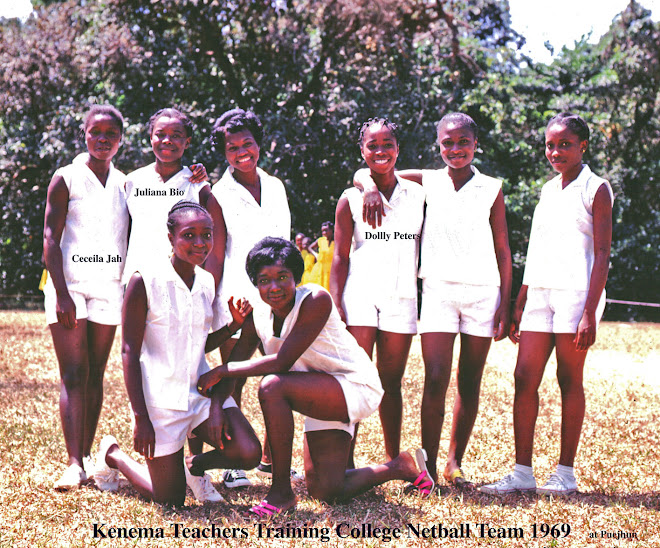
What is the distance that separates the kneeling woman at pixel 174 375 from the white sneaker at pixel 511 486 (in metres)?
1.29

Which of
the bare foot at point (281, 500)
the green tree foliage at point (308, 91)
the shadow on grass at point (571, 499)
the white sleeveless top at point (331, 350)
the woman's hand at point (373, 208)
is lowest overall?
the shadow on grass at point (571, 499)

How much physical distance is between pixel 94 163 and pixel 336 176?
11951mm

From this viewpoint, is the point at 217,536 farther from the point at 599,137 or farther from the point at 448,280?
the point at 599,137

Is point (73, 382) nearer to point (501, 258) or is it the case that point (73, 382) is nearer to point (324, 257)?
point (501, 258)

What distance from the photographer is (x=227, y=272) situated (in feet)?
14.3

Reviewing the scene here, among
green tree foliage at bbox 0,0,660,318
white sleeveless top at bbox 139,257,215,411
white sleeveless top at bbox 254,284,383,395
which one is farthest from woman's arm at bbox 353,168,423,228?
green tree foliage at bbox 0,0,660,318

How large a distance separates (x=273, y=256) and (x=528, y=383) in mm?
1665

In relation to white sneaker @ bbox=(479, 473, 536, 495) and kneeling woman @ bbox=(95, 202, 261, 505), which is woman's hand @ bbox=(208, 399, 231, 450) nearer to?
kneeling woman @ bbox=(95, 202, 261, 505)

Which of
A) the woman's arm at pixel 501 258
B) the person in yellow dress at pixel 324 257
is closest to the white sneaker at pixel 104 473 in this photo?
the woman's arm at pixel 501 258

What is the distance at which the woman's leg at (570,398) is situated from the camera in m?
4.30

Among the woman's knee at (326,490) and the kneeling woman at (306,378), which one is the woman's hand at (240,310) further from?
the woman's knee at (326,490)

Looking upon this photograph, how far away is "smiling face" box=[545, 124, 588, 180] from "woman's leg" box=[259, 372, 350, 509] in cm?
179

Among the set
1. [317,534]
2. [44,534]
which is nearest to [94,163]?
[44,534]

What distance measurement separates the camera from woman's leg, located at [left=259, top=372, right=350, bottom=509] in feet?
12.2
